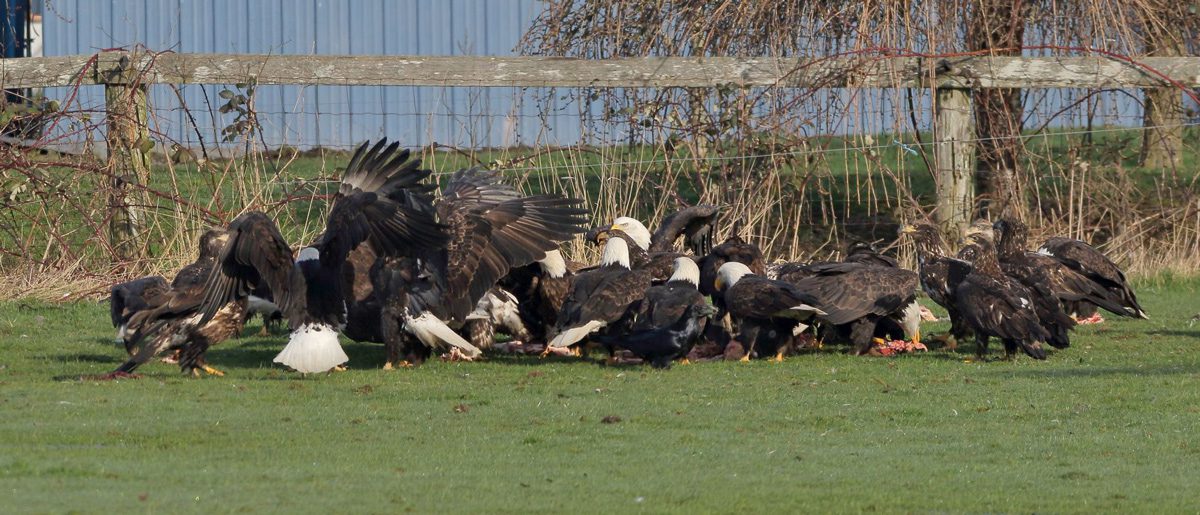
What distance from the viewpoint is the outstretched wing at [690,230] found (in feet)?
45.0

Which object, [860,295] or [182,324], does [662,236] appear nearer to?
[860,295]

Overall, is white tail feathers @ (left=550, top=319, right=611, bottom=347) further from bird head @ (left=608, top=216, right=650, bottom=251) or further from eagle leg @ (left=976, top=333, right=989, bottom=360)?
eagle leg @ (left=976, top=333, right=989, bottom=360)

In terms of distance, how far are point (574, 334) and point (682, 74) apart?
22.0ft

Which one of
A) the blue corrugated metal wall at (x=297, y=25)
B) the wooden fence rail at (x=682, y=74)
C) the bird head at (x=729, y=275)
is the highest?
the blue corrugated metal wall at (x=297, y=25)

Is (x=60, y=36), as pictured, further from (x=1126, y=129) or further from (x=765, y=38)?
(x=1126, y=129)

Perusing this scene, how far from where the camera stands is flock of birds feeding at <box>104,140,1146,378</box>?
10.2m

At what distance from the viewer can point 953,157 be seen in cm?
1670

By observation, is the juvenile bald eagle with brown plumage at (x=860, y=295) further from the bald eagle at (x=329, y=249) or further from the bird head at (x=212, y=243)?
the bird head at (x=212, y=243)

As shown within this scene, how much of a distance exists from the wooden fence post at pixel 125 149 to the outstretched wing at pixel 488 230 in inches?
172

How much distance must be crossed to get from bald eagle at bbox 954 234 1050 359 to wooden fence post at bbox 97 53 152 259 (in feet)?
27.7

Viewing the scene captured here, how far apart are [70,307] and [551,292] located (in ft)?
15.3

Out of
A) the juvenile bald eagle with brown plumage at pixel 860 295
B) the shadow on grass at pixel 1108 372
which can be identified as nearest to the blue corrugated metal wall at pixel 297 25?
the juvenile bald eagle with brown plumage at pixel 860 295

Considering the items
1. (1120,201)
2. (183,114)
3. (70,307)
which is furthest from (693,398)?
(1120,201)

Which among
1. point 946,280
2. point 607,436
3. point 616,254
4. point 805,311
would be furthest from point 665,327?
point 607,436
